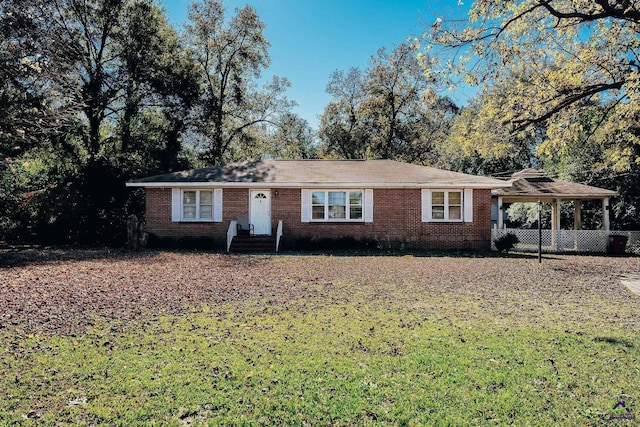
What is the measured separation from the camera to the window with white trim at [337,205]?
59.6 feet

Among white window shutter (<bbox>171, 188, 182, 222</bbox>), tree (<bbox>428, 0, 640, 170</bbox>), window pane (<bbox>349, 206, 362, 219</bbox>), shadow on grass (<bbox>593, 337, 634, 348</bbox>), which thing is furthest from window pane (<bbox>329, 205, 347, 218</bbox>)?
shadow on grass (<bbox>593, 337, 634, 348</bbox>)

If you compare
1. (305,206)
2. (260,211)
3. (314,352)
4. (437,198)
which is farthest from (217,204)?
(314,352)

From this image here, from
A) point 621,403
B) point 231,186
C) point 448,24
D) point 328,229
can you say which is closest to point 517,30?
point 448,24

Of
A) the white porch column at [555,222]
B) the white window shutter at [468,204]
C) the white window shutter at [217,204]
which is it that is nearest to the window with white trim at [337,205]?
the white window shutter at [217,204]

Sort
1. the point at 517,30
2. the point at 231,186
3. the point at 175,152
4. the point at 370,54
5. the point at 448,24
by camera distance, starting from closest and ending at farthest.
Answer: the point at 448,24 < the point at 517,30 < the point at 231,186 < the point at 175,152 < the point at 370,54

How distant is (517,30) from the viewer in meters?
9.02

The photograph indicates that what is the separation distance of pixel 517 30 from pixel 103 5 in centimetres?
2241

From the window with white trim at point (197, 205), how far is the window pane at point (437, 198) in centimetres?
969

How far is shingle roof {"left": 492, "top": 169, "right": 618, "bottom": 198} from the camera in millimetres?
19250

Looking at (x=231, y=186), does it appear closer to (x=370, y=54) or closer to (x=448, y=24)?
(x=448, y=24)

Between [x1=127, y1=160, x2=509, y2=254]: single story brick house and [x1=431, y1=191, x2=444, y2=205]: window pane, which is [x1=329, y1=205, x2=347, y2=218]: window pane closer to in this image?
[x1=127, y1=160, x2=509, y2=254]: single story brick house

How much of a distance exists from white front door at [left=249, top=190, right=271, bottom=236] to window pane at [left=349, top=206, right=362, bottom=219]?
358cm

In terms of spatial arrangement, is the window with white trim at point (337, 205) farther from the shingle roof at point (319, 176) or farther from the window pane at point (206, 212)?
the window pane at point (206, 212)

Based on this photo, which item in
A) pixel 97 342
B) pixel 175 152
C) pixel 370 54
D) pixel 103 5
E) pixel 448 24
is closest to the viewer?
pixel 97 342
